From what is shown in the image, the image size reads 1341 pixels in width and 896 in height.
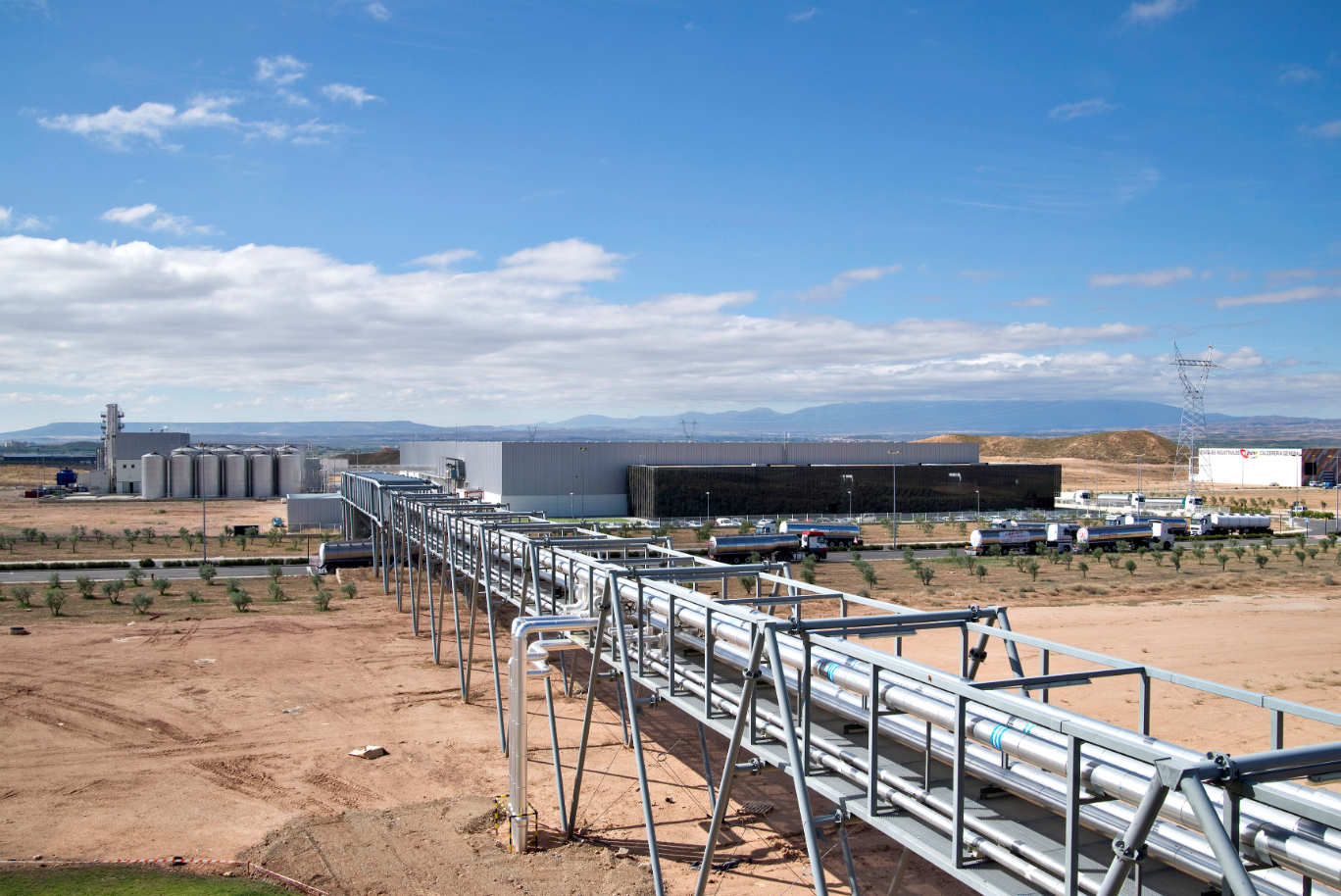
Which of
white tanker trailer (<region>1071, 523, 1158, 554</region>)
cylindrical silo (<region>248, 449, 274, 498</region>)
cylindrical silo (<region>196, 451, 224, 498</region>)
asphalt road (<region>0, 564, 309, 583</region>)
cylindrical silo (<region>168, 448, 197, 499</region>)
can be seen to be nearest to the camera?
asphalt road (<region>0, 564, 309, 583</region>)

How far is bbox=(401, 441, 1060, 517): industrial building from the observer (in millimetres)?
78938

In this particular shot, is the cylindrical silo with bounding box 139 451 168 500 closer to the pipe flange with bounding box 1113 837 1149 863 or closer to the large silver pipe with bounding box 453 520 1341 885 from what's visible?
the large silver pipe with bounding box 453 520 1341 885

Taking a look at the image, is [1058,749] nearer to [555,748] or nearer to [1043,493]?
[555,748]

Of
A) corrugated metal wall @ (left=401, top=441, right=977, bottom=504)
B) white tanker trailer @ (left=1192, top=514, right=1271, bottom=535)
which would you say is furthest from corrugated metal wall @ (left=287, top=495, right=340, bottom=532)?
white tanker trailer @ (left=1192, top=514, right=1271, bottom=535)

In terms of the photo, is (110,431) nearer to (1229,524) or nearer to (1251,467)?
(1229,524)

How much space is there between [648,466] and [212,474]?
72.5 metres

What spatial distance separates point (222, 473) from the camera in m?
120

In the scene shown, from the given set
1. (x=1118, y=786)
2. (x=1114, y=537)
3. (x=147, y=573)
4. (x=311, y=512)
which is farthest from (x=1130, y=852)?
(x=311, y=512)

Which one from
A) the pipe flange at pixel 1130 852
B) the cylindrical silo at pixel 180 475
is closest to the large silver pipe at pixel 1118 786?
the pipe flange at pixel 1130 852

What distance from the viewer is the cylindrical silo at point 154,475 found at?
11700 cm

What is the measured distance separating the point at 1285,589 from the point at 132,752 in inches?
2003

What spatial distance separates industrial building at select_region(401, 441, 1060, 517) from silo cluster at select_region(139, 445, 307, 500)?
42.6 metres

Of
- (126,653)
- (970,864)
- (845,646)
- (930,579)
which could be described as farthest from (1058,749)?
(930,579)

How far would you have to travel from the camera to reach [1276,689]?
82.3ft
